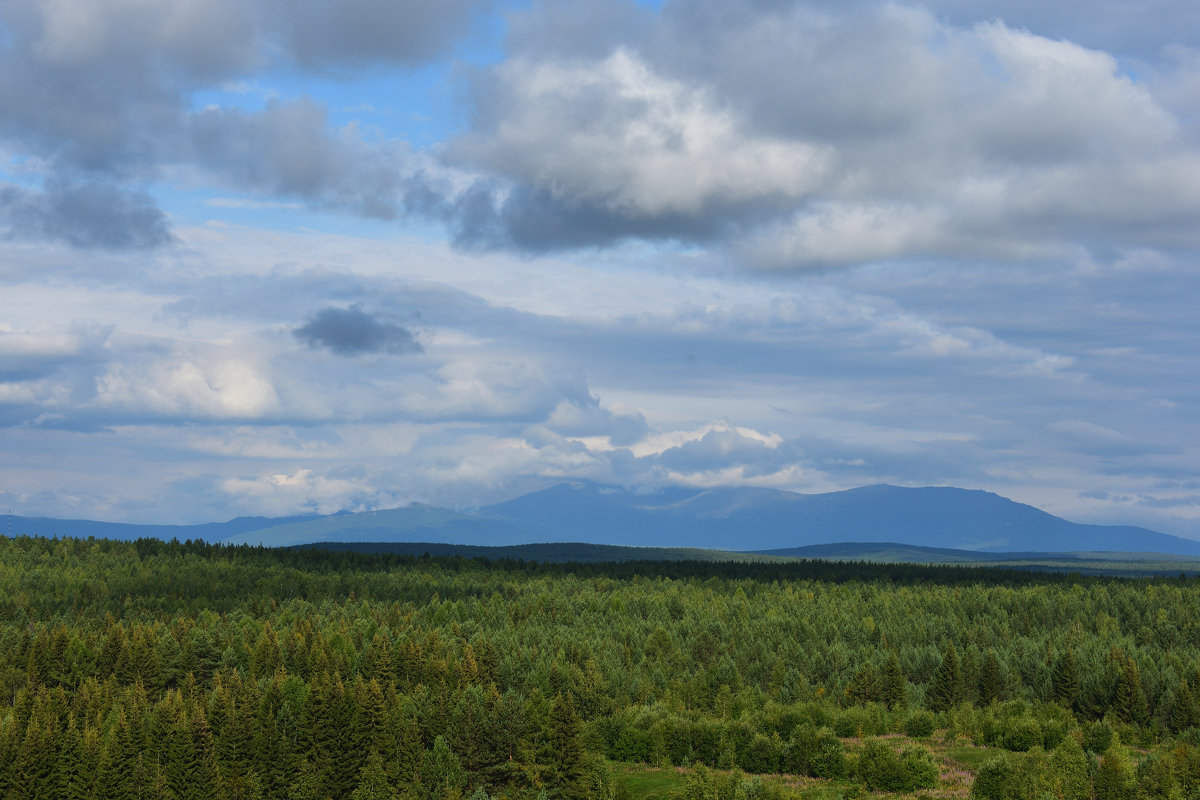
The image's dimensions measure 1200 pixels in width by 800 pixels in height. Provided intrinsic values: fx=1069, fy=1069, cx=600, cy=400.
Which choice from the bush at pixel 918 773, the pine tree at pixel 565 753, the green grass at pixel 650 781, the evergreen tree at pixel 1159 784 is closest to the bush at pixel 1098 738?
the evergreen tree at pixel 1159 784

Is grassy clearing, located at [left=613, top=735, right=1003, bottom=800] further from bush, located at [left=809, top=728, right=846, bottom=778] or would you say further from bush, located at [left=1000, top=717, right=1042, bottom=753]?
bush, located at [left=1000, top=717, right=1042, bottom=753]

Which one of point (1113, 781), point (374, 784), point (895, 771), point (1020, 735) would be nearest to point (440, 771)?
point (374, 784)

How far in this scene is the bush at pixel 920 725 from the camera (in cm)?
18688

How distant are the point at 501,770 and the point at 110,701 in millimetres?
66411

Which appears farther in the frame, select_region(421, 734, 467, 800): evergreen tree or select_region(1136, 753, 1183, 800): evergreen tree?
select_region(421, 734, 467, 800): evergreen tree

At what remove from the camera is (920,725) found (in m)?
187

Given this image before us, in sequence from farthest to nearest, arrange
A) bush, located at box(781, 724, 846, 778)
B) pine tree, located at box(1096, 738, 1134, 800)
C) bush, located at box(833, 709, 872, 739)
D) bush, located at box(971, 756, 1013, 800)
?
bush, located at box(833, 709, 872, 739) < bush, located at box(781, 724, 846, 778) < bush, located at box(971, 756, 1013, 800) < pine tree, located at box(1096, 738, 1134, 800)

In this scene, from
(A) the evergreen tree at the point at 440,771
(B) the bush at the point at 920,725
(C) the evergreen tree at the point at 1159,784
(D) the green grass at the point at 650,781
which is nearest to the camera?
(C) the evergreen tree at the point at 1159,784

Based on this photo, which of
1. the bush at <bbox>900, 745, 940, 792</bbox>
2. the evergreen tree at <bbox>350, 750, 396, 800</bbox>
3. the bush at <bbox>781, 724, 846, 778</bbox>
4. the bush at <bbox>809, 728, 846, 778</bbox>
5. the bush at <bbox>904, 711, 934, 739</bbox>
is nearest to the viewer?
the evergreen tree at <bbox>350, 750, 396, 800</bbox>

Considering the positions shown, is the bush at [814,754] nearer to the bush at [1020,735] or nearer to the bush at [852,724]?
the bush at [852,724]

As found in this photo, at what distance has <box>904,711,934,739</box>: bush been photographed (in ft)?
613

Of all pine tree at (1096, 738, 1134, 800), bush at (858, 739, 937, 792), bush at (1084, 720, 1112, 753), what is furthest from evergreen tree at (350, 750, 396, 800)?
bush at (1084, 720, 1112, 753)

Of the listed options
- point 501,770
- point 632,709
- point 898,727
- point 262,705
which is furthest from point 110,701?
point 898,727

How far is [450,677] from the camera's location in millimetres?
197750
